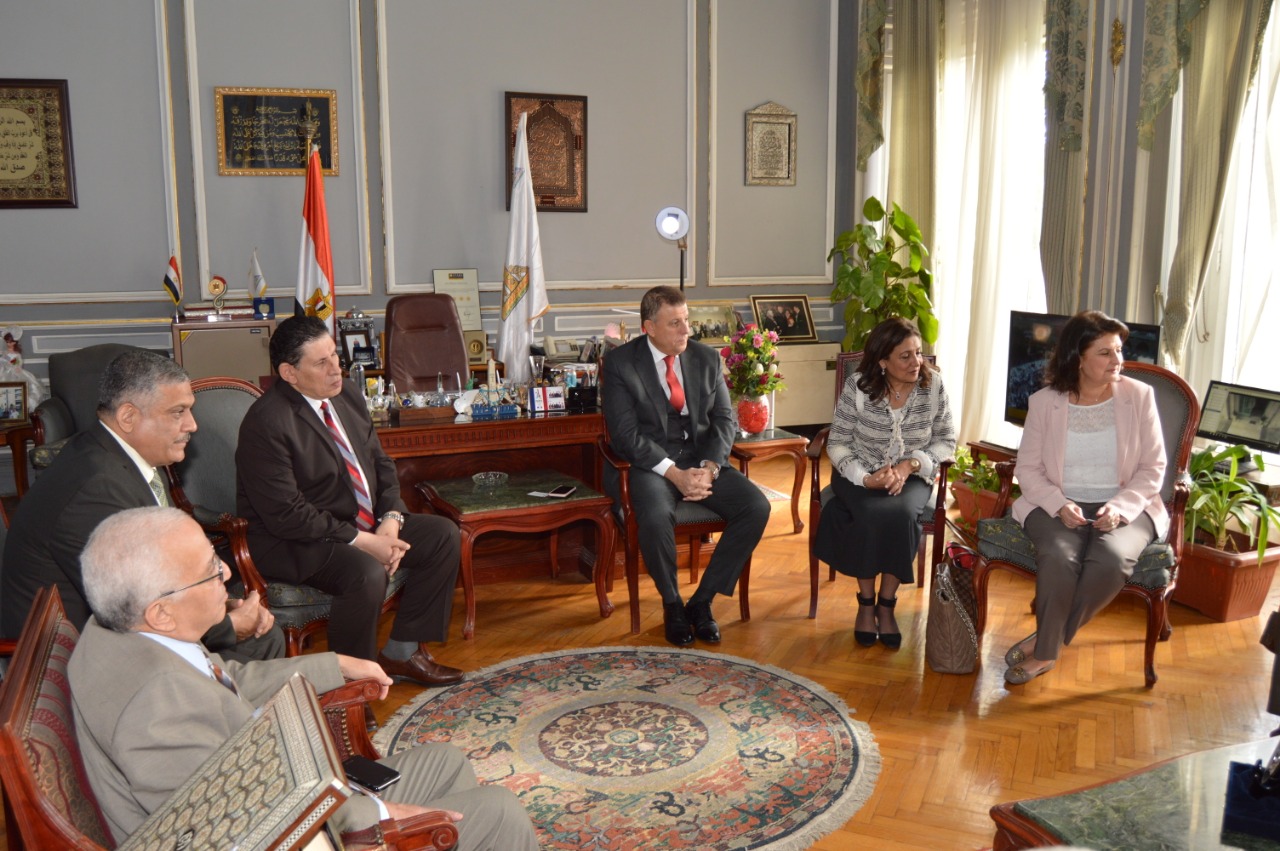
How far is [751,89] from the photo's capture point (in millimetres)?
7777

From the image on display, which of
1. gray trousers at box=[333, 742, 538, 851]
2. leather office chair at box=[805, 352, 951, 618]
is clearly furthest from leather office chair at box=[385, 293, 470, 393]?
gray trousers at box=[333, 742, 538, 851]

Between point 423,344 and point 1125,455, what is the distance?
3869 mm

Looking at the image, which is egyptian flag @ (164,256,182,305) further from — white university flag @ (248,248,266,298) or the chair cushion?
the chair cushion

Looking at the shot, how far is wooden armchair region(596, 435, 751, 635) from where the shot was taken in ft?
13.7

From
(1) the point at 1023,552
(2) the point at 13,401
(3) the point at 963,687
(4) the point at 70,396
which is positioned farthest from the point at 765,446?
(2) the point at 13,401

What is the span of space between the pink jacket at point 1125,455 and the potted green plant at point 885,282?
289 centimetres

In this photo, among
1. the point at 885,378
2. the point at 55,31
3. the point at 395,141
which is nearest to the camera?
the point at 885,378

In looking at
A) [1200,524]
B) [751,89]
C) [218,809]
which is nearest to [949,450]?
[1200,524]

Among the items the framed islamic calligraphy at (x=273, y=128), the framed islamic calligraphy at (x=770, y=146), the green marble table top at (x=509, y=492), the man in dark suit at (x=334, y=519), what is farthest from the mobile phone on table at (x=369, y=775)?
the framed islamic calligraphy at (x=770, y=146)

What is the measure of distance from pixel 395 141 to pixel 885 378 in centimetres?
422

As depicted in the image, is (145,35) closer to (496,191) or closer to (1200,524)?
(496,191)

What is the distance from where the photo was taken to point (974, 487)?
17.5 ft

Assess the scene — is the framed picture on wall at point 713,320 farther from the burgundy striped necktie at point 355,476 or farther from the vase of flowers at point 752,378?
the burgundy striped necktie at point 355,476

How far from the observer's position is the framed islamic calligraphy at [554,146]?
719 cm
